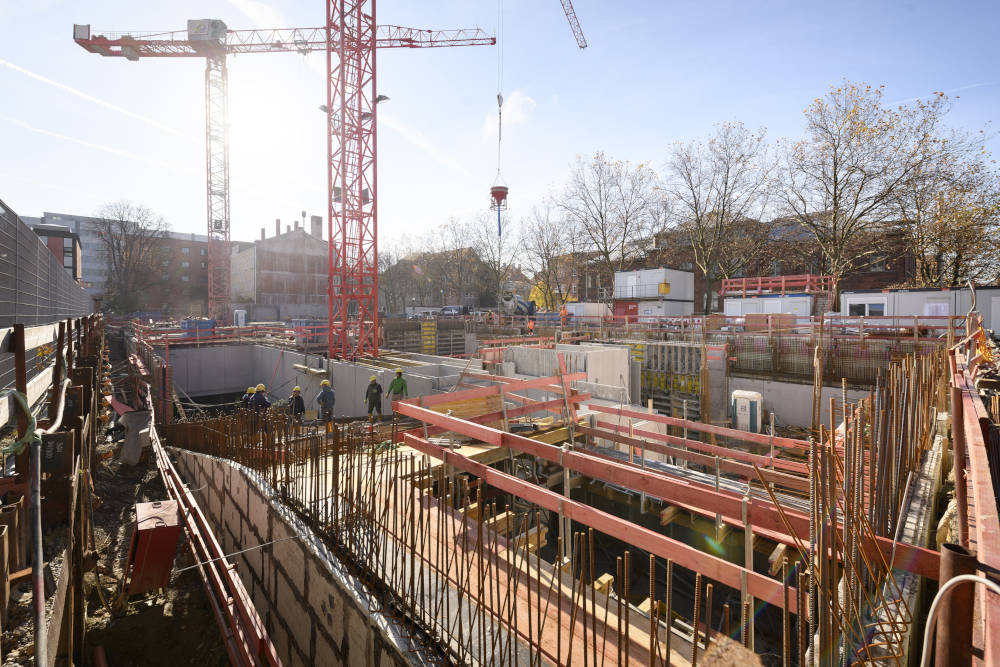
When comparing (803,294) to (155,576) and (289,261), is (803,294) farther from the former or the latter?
(289,261)

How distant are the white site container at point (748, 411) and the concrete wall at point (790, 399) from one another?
296 cm

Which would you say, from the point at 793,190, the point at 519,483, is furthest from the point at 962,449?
the point at 793,190

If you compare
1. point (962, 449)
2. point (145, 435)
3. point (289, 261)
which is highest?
point (289, 261)

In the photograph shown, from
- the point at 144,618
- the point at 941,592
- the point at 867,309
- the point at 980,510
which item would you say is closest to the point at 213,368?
the point at 144,618

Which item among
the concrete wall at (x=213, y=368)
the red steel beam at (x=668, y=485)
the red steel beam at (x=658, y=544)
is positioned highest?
the red steel beam at (x=668, y=485)

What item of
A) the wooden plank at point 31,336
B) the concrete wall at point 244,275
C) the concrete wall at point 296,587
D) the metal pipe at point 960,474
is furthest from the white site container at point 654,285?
the concrete wall at point 244,275

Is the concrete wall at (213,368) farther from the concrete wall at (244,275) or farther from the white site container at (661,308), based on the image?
the concrete wall at (244,275)

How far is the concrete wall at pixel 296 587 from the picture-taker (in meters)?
4.40

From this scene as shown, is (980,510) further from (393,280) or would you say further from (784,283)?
(393,280)

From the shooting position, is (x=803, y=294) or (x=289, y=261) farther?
(x=289, y=261)

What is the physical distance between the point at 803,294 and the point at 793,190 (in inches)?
249

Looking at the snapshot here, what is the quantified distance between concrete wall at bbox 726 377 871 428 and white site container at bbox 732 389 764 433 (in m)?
2.96

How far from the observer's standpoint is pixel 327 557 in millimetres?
5324

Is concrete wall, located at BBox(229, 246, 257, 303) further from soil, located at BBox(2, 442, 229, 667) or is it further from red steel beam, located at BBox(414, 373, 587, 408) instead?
red steel beam, located at BBox(414, 373, 587, 408)
